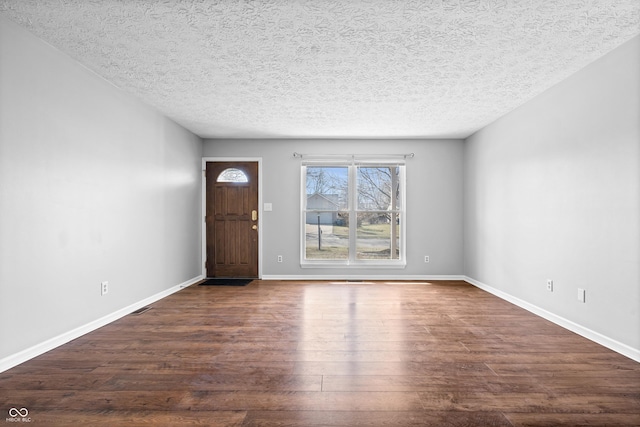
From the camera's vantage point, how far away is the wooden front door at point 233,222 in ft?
18.8

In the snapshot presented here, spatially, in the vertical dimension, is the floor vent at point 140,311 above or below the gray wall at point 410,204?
below

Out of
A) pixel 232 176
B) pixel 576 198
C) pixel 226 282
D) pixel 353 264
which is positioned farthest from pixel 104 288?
pixel 576 198

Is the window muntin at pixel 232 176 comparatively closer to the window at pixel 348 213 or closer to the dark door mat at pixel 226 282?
the window at pixel 348 213

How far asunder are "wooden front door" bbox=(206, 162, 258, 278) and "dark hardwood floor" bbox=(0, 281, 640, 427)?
2081 mm

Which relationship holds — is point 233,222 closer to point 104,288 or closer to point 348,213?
point 348,213

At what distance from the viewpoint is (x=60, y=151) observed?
108 inches

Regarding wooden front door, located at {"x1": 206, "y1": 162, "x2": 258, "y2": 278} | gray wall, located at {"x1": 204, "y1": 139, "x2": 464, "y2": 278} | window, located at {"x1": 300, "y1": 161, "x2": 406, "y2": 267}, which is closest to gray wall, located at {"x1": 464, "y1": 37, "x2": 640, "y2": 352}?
gray wall, located at {"x1": 204, "y1": 139, "x2": 464, "y2": 278}

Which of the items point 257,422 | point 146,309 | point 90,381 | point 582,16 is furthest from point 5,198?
point 582,16

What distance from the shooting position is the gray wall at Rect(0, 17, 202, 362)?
232cm

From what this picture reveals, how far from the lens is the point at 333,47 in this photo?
8.64 ft

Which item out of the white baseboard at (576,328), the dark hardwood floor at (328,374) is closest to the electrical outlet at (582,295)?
the white baseboard at (576,328)

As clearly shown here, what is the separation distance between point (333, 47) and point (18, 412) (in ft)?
10.3

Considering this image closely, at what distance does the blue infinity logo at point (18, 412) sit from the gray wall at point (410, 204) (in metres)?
3.97

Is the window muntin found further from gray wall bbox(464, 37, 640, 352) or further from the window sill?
gray wall bbox(464, 37, 640, 352)
